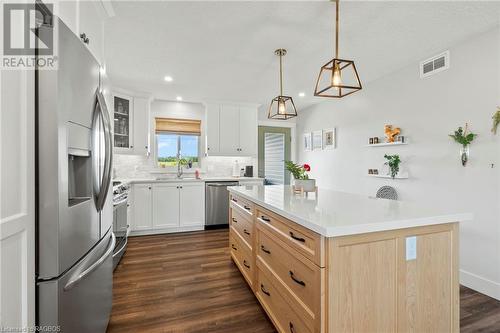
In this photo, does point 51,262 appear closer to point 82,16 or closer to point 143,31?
point 82,16

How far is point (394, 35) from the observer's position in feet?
7.77

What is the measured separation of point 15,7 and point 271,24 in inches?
73.6

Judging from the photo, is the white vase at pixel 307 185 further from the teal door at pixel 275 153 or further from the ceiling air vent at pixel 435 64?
the teal door at pixel 275 153

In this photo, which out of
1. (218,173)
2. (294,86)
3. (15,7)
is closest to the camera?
(15,7)

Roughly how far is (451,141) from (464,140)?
20 centimetres

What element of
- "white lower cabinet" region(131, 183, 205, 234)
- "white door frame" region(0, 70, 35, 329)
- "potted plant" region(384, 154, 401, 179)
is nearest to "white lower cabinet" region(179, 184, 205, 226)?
"white lower cabinet" region(131, 183, 205, 234)

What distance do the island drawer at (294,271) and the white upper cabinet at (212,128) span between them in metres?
3.08

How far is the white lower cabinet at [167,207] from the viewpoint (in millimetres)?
3936

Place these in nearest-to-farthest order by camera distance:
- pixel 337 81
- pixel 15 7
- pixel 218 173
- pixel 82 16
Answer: pixel 15 7 → pixel 82 16 → pixel 337 81 → pixel 218 173

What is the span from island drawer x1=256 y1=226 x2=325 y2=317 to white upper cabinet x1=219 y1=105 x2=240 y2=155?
10.3 feet

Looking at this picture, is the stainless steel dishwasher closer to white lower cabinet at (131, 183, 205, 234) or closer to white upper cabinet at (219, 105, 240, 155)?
white lower cabinet at (131, 183, 205, 234)

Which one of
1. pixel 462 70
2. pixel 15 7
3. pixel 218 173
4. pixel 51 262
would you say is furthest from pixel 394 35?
pixel 218 173

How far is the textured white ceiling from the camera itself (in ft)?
6.47

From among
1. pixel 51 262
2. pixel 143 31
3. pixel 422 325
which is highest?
pixel 143 31
